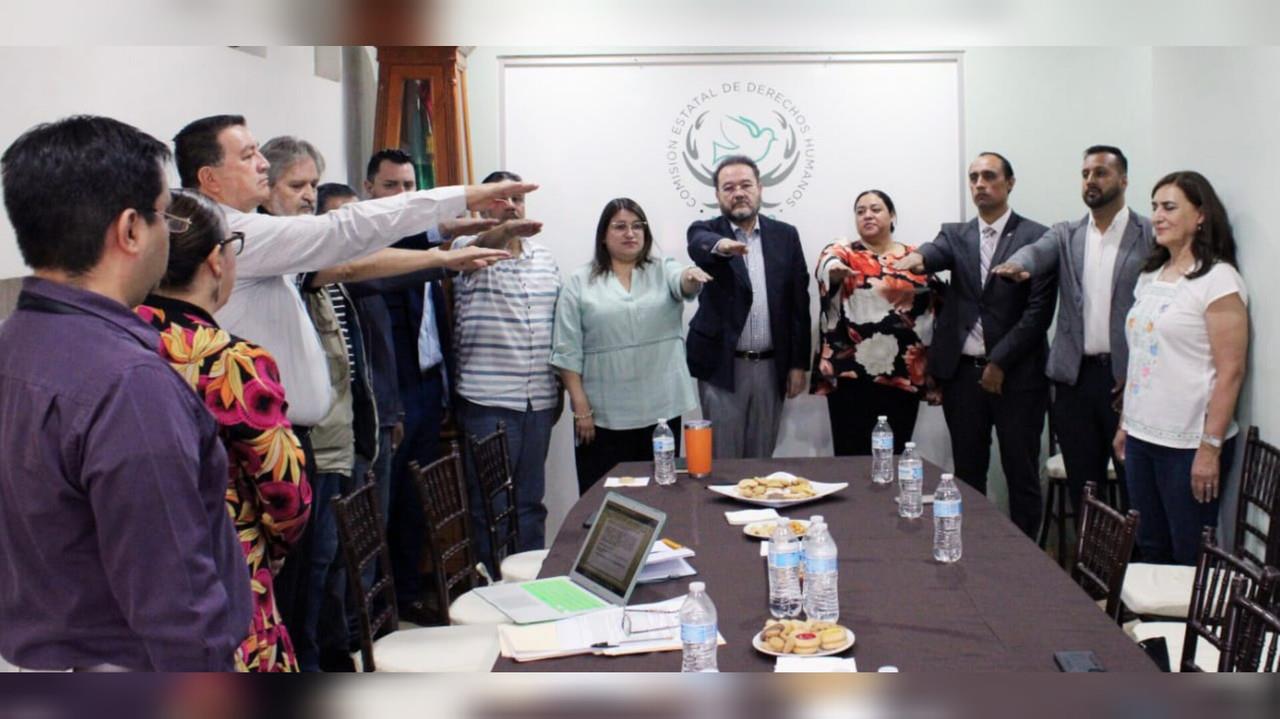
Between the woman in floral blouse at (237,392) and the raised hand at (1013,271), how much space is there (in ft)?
9.85

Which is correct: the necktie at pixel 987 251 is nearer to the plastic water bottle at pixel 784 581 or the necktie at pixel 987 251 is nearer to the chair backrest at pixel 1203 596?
the chair backrest at pixel 1203 596

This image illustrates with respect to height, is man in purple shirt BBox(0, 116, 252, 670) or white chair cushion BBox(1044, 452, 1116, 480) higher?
man in purple shirt BBox(0, 116, 252, 670)

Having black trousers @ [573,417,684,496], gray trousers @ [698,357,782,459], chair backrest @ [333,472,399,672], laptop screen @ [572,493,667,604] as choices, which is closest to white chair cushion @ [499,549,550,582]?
chair backrest @ [333,472,399,672]

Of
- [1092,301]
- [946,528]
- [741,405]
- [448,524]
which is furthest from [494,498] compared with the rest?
[1092,301]

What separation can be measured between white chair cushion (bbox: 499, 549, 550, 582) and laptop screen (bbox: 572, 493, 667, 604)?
1.13m

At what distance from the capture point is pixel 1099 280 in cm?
400

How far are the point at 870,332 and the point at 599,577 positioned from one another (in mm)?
2688

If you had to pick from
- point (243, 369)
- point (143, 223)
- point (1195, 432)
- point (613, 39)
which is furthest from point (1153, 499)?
point (613, 39)

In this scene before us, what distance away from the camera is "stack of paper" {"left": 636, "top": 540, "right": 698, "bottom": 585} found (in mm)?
2152

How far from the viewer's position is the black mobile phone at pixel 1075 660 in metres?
1.55

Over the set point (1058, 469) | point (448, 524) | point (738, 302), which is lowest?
point (1058, 469)

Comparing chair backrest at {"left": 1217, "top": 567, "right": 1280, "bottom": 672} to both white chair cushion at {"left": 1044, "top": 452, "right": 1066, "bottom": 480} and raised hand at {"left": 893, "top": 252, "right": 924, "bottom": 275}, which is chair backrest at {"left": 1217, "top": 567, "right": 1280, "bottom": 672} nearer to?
white chair cushion at {"left": 1044, "top": 452, "right": 1066, "bottom": 480}

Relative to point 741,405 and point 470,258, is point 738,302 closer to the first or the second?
Result: point 741,405

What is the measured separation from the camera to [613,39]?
0.75 feet
